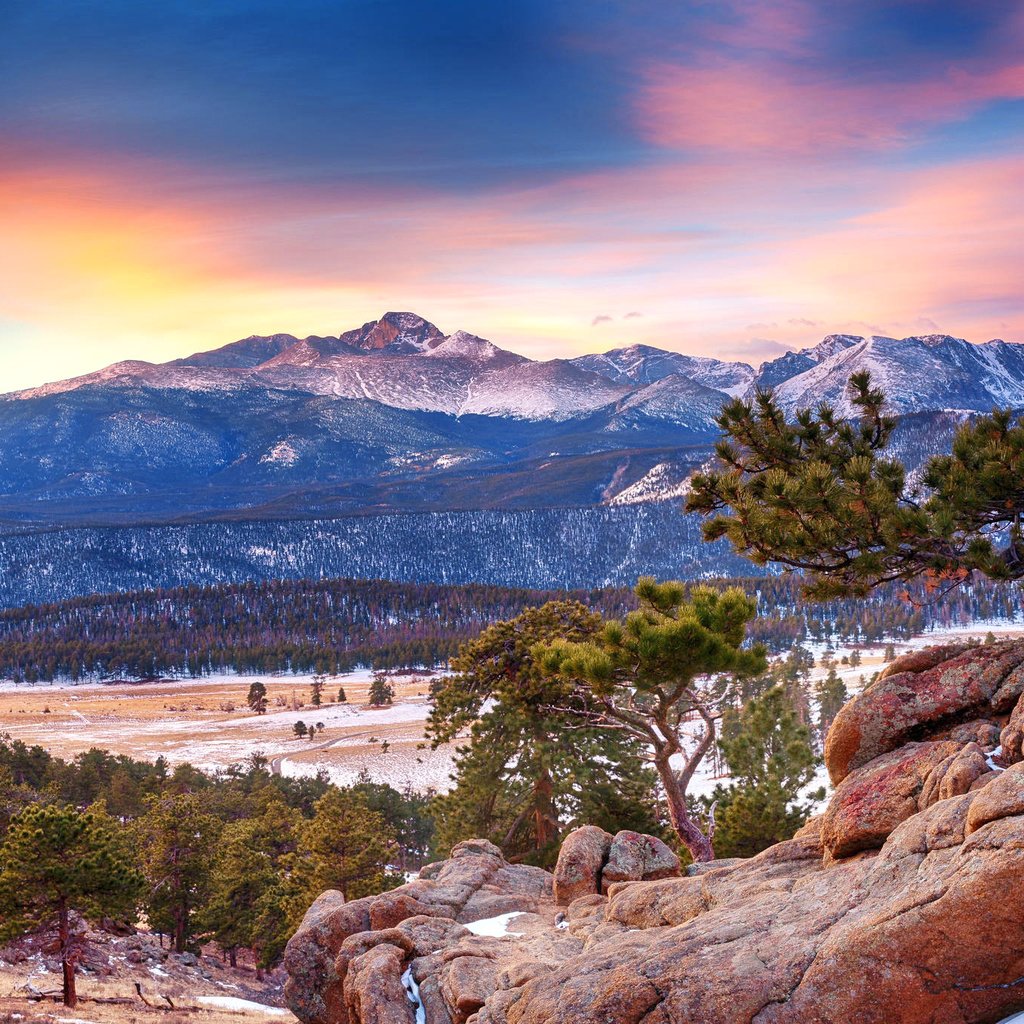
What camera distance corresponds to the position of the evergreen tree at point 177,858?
168ft

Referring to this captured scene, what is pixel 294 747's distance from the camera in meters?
146

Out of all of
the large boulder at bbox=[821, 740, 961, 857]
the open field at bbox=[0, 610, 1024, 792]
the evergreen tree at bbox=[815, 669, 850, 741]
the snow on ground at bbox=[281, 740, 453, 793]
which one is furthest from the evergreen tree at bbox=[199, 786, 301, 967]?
the evergreen tree at bbox=[815, 669, 850, 741]

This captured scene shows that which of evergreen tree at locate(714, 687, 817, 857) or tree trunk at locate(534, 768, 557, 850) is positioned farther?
tree trunk at locate(534, 768, 557, 850)

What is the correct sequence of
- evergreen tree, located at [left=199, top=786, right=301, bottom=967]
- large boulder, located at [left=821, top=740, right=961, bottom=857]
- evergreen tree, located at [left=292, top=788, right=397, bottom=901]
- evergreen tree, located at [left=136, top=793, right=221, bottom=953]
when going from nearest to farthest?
large boulder, located at [left=821, top=740, right=961, bottom=857] < evergreen tree, located at [left=292, top=788, right=397, bottom=901] < evergreen tree, located at [left=136, top=793, right=221, bottom=953] < evergreen tree, located at [left=199, top=786, right=301, bottom=967]

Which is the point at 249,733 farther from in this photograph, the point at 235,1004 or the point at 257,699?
the point at 235,1004

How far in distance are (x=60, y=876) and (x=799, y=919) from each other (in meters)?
30.3

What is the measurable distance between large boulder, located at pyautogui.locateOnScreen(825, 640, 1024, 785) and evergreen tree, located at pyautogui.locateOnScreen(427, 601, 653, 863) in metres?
16.3

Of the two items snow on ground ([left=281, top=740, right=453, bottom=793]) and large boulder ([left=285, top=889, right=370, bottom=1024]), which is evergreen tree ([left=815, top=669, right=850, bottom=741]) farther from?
large boulder ([left=285, top=889, right=370, bottom=1024])

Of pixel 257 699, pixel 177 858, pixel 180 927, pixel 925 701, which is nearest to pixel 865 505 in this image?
pixel 925 701

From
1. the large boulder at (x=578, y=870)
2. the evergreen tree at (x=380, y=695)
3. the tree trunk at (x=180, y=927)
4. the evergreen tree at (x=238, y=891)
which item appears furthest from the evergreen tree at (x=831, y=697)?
the evergreen tree at (x=380, y=695)

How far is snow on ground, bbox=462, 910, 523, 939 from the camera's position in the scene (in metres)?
21.6

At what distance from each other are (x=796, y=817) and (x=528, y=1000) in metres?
23.9

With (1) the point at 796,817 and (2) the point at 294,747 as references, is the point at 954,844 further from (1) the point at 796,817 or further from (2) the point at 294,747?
(2) the point at 294,747

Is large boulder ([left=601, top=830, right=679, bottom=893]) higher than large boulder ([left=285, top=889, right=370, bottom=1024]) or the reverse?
higher
